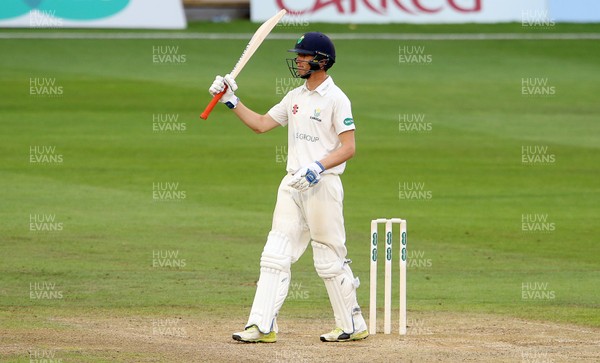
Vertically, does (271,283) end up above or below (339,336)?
above

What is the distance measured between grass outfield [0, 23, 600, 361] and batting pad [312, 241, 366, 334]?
116 centimetres

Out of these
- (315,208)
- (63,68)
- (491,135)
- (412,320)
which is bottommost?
(412,320)

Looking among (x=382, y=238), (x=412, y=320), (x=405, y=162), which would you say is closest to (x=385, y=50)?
(x=405, y=162)

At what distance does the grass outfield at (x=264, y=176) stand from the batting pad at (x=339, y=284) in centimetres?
116

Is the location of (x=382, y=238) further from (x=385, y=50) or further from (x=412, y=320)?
(x=385, y=50)

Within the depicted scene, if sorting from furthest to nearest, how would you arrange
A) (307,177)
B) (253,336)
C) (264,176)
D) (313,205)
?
(264,176), (313,205), (253,336), (307,177)

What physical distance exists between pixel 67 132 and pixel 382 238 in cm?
827

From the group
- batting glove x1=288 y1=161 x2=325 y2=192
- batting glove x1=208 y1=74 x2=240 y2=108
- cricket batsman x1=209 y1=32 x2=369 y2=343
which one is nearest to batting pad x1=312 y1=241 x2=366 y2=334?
cricket batsman x1=209 y1=32 x2=369 y2=343

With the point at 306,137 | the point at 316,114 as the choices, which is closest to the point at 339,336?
the point at 306,137

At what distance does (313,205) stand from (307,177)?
1.22ft

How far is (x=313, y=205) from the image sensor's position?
10141 millimetres

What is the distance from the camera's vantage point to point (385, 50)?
96.5 feet

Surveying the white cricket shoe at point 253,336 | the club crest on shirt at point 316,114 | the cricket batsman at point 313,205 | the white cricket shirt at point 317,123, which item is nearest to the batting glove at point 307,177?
the cricket batsman at point 313,205

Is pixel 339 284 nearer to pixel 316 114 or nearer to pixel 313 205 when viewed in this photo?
pixel 313 205
